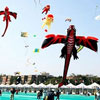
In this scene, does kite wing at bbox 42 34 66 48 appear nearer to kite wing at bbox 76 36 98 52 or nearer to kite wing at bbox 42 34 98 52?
kite wing at bbox 42 34 98 52

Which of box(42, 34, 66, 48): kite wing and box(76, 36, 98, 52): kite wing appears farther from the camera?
box(76, 36, 98, 52): kite wing

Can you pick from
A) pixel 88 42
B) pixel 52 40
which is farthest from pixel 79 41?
pixel 52 40

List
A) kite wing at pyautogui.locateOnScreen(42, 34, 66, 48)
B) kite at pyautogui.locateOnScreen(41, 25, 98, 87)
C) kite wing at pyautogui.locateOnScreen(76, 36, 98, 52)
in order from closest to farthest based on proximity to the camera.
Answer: kite at pyautogui.locateOnScreen(41, 25, 98, 87)
kite wing at pyautogui.locateOnScreen(42, 34, 66, 48)
kite wing at pyautogui.locateOnScreen(76, 36, 98, 52)

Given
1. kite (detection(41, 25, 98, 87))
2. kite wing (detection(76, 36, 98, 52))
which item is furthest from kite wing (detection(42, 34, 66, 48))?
kite wing (detection(76, 36, 98, 52))

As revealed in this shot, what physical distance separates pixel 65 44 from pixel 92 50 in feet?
5.70

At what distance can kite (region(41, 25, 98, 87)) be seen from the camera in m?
9.95

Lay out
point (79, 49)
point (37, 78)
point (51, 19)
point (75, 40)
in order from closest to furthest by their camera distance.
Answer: point (75, 40)
point (79, 49)
point (51, 19)
point (37, 78)

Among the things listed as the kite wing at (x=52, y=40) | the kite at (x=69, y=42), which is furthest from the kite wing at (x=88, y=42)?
the kite wing at (x=52, y=40)

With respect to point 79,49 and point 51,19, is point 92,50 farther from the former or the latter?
point 51,19

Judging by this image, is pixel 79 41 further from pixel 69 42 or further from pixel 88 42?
pixel 69 42

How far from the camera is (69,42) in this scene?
10.1 metres

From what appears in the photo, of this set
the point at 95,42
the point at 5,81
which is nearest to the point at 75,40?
the point at 95,42

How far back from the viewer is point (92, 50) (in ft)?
35.5

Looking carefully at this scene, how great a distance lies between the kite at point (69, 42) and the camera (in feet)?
32.7
